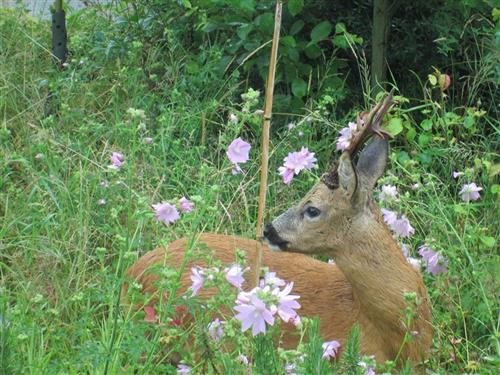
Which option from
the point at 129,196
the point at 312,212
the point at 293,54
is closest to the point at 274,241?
the point at 312,212

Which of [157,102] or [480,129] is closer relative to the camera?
[480,129]

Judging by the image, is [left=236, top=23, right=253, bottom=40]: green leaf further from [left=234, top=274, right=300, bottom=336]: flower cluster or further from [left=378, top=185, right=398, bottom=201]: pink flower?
[left=234, top=274, right=300, bottom=336]: flower cluster

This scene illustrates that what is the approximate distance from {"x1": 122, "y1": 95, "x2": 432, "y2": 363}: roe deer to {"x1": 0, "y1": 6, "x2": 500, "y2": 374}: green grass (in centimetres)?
11

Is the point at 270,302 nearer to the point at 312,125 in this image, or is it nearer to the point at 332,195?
the point at 332,195


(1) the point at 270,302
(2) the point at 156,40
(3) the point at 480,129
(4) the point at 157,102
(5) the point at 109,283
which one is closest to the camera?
(1) the point at 270,302

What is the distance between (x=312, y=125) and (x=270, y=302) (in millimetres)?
3390

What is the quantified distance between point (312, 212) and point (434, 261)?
484 mm

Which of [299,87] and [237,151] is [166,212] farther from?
[299,87]

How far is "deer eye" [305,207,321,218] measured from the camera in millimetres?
4379

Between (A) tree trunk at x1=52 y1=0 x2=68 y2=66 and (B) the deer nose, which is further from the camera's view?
(A) tree trunk at x1=52 y1=0 x2=68 y2=66

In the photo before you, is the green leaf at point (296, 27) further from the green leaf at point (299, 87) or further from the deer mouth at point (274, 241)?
the deer mouth at point (274, 241)

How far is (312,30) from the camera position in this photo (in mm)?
6422

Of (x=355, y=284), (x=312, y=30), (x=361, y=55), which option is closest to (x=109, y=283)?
(x=355, y=284)

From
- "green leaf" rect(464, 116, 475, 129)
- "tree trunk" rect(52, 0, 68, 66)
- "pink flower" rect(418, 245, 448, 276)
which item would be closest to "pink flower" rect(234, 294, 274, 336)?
"pink flower" rect(418, 245, 448, 276)
